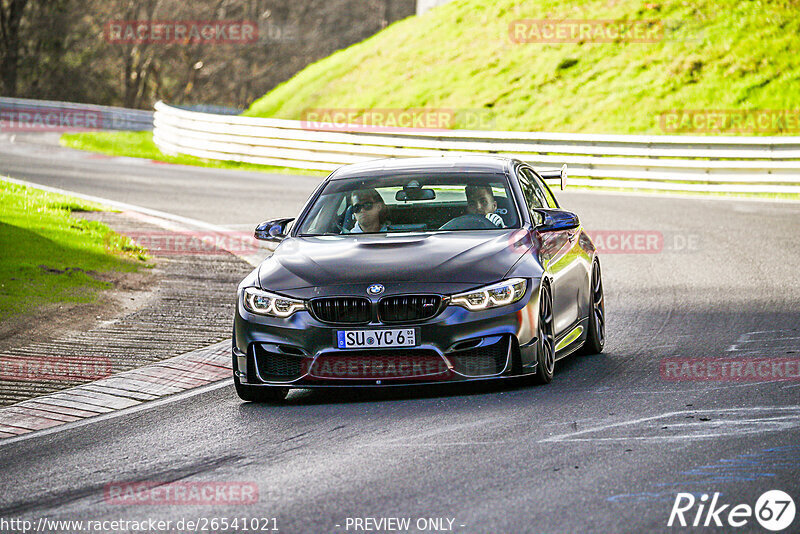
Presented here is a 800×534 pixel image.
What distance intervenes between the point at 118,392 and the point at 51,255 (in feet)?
19.5

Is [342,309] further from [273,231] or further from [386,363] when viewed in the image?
[273,231]

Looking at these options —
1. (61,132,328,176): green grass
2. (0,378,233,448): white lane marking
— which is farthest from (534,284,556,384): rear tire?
(61,132,328,176): green grass

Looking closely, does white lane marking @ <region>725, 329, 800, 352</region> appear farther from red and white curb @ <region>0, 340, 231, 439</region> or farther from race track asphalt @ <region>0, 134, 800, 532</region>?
red and white curb @ <region>0, 340, 231, 439</region>

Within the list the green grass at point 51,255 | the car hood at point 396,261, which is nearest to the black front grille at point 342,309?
the car hood at point 396,261

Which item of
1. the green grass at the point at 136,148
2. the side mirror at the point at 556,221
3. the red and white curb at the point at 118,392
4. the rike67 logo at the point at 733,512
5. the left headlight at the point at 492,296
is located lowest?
the green grass at the point at 136,148

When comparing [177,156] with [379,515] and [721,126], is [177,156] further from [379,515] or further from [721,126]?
[379,515]

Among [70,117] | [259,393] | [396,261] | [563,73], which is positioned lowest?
[70,117]

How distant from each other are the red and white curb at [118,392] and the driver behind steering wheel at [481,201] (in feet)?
7.29

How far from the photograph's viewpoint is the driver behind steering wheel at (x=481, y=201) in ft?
30.1

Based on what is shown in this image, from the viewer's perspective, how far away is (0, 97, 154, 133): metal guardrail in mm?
46062

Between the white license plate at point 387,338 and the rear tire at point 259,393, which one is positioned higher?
the white license plate at point 387,338

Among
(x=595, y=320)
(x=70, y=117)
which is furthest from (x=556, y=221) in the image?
(x=70, y=117)

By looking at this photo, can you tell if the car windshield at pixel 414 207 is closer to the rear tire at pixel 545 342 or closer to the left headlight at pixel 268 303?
the rear tire at pixel 545 342

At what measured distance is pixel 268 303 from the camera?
8.09 metres
